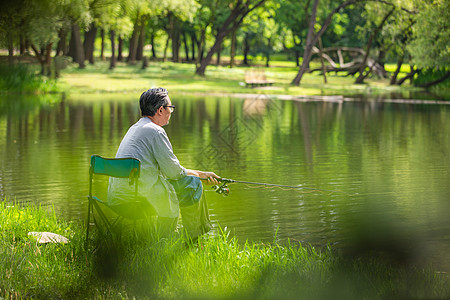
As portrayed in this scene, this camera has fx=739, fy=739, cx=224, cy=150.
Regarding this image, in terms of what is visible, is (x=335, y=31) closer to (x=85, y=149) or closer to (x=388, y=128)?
(x=388, y=128)

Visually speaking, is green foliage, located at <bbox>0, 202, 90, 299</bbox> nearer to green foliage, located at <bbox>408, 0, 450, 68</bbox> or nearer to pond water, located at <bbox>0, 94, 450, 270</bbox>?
pond water, located at <bbox>0, 94, 450, 270</bbox>

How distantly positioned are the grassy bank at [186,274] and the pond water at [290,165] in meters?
0.94

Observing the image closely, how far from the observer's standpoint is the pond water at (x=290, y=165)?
28.1 ft

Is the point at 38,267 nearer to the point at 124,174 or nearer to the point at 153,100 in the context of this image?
the point at 124,174

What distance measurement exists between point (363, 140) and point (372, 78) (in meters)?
37.5

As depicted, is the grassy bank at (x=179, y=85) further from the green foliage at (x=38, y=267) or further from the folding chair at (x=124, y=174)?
the folding chair at (x=124, y=174)

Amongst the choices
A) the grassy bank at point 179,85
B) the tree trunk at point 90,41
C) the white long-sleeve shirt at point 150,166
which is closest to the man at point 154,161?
the white long-sleeve shirt at point 150,166

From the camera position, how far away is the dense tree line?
9.11 meters

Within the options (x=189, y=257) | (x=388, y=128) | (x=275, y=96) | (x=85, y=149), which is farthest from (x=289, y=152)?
(x=275, y=96)

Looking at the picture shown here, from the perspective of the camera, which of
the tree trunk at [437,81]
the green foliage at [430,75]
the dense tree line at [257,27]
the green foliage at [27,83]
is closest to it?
the dense tree line at [257,27]

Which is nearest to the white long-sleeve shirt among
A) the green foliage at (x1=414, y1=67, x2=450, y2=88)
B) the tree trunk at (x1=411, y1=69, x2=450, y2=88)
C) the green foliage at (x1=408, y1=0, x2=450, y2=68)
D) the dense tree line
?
the dense tree line

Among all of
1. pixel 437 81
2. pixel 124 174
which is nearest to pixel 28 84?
pixel 437 81

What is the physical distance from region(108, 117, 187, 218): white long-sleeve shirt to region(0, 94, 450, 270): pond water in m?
1.19

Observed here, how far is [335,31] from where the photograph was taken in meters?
70.1
